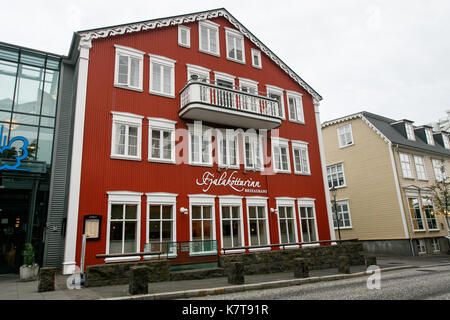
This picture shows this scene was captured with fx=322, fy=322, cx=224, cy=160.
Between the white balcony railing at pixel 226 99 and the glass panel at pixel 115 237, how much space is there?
6909mm

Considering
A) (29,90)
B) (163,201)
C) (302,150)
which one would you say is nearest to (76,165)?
(163,201)

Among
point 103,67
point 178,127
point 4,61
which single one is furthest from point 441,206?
point 4,61

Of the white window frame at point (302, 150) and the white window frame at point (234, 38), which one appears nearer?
the white window frame at point (234, 38)

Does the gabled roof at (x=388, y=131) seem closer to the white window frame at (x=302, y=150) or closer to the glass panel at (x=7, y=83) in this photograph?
the white window frame at (x=302, y=150)

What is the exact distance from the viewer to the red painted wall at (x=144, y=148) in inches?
568

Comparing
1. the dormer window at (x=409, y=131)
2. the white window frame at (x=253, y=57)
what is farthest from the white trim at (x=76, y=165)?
the dormer window at (x=409, y=131)

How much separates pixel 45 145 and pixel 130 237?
649 centimetres

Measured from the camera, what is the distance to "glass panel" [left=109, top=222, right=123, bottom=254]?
46.3 ft

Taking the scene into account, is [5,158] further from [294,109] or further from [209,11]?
[294,109]

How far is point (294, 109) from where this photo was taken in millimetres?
23234

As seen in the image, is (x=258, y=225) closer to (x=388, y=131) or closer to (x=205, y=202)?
(x=205, y=202)

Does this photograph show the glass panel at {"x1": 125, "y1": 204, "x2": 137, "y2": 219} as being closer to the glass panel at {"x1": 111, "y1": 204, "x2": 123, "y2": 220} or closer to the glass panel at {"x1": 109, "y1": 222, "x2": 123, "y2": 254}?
the glass panel at {"x1": 111, "y1": 204, "x2": 123, "y2": 220}

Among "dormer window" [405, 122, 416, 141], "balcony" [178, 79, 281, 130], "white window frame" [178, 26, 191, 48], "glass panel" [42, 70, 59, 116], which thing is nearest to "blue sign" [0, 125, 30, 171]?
"glass panel" [42, 70, 59, 116]
